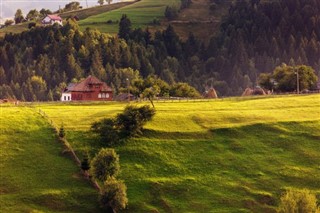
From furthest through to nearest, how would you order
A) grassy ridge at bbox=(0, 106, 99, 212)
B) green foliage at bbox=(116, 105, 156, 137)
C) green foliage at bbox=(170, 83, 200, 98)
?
green foliage at bbox=(170, 83, 200, 98), green foliage at bbox=(116, 105, 156, 137), grassy ridge at bbox=(0, 106, 99, 212)

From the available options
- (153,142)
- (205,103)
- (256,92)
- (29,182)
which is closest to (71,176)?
(29,182)

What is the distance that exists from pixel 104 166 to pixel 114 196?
640 centimetres

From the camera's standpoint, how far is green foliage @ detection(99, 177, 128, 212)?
81.8 metres

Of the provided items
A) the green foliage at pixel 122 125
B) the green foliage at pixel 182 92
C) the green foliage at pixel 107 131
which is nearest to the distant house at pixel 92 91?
the green foliage at pixel 182 92

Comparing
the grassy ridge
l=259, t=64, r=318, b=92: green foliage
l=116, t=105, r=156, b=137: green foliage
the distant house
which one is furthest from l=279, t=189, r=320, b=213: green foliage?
the distant house

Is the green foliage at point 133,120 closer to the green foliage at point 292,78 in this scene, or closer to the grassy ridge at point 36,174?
the grassy ridge at point 36,174

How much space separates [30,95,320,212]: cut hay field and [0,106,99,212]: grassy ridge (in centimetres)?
431

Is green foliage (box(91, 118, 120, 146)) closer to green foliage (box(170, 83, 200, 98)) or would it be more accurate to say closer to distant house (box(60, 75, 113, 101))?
green foliage (box(170, 83, 200, 98))

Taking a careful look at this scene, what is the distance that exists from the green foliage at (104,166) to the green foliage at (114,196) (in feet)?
10.1

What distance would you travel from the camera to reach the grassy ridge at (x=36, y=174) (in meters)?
82.8

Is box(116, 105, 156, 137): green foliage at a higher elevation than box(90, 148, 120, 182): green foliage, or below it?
higher

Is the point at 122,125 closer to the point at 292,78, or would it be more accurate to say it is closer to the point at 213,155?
the point at 213,155

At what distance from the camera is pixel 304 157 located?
325 feet

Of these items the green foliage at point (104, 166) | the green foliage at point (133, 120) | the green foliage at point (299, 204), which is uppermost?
the green foliage at point (133, 120)
